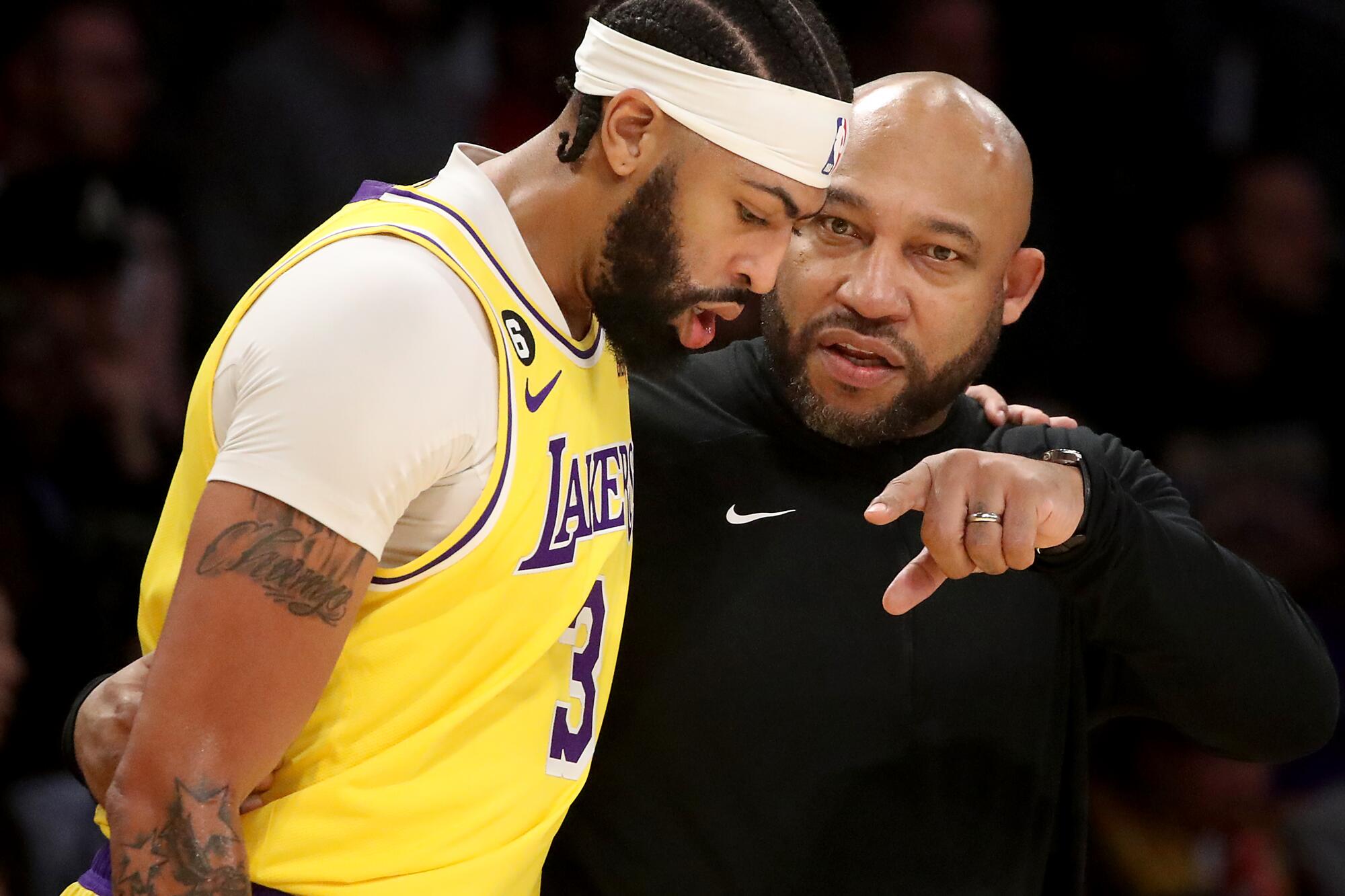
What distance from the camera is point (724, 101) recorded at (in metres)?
2.47

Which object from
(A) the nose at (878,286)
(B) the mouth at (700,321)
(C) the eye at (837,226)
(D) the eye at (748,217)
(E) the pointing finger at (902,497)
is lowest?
(A) the nose at (878,286)

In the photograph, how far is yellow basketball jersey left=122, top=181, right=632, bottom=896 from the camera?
229cm

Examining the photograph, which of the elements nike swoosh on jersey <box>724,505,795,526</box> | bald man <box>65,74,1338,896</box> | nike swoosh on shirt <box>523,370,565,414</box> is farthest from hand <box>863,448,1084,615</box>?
nike swoosh on jersey <box>724,505,795,526</box>

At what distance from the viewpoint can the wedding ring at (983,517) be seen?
231cm

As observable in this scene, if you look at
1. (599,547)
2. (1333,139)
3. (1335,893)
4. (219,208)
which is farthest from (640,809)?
(1333,139)

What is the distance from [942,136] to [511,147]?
125 inches

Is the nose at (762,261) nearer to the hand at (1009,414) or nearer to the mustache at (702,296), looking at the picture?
the mustache at (702,296)

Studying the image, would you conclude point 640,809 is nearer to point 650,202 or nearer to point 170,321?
point 650,202

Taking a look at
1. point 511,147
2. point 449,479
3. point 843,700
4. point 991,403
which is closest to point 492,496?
point 449,479

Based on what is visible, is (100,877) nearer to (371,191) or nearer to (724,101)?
(371,191)

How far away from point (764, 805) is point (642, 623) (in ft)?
1.28

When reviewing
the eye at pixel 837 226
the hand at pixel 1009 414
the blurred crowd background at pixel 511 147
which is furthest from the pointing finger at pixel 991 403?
the blurred crowd background at pixel 511 147

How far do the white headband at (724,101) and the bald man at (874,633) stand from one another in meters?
0.53

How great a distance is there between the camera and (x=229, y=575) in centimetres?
206
